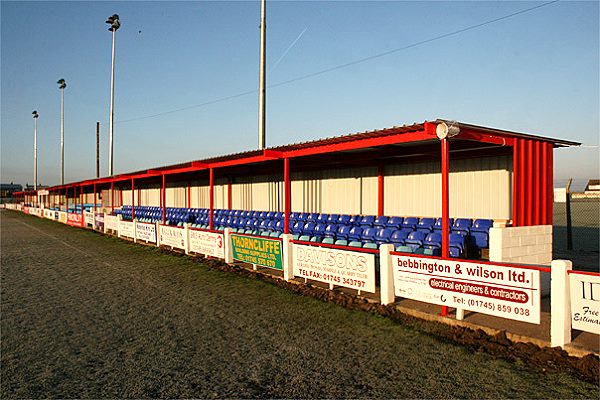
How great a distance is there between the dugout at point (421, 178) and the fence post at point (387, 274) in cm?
94

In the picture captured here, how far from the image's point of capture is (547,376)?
4.54 metres

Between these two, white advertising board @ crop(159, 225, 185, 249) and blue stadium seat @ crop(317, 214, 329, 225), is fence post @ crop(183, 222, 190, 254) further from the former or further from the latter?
blue stadium seat @ crop(317, 214, 329, 225)

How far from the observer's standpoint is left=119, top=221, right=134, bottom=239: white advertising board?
19.2 m

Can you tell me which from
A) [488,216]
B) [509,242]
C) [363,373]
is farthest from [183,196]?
[363,373]

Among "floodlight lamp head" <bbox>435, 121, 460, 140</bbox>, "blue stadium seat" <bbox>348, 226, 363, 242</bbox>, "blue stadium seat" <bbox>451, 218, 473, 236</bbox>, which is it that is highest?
"floodlight lamp head" <bbox>435, 121, 460, 140</bbox>

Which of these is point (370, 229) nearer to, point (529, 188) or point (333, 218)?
point (333, 218)

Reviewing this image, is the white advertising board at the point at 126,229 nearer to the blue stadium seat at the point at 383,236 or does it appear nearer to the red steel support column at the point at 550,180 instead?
the blue stadium seat at the point at 383,236

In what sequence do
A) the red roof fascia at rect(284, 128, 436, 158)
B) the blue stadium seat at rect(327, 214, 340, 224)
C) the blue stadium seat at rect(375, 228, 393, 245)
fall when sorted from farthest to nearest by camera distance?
the blue stadium seat at rect(327, 214, 340, 224) → the blue stadium seat at rect(375, 228, 393, 245) → the red roof fascia at rect(284, 128, 436, 158)

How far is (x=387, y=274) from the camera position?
23.4 feet

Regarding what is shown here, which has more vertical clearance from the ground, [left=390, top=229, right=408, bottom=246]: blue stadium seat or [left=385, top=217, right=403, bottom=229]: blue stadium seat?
[left=385, top=217, right=403, bottom=229]: blue stadium seat

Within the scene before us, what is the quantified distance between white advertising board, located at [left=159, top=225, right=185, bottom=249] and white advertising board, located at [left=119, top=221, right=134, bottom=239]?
3575 millimetres

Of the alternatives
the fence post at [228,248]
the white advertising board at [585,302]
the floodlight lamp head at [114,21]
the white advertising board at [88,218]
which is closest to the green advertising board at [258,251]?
the fence post at [228,248]

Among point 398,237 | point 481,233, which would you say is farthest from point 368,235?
point 481,233

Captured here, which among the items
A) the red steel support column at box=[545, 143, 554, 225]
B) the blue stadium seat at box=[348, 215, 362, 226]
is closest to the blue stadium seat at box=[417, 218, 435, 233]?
the blue stadium seat at box=[348, 215, 362, 226]
